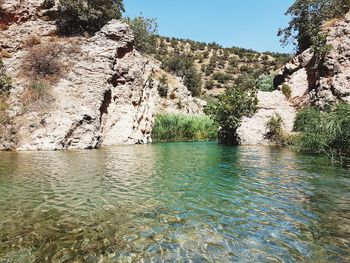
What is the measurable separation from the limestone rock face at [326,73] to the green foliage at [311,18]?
101cm

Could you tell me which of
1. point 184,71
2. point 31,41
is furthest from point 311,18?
point 184,71

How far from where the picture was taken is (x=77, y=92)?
2694cm

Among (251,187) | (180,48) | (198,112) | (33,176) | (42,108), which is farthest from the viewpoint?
(180,48)

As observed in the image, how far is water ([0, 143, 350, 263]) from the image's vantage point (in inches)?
201

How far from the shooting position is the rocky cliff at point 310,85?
79.7 ft

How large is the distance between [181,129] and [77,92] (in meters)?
13.6

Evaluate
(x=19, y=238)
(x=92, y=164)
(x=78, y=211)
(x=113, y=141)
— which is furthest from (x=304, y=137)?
(x=113, y=141)

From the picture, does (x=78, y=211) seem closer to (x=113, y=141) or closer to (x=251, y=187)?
(x=251, y=187)

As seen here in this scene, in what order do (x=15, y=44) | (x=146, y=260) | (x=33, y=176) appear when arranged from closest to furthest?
(x=146, y=260) < (x=33, y=176) < (x=15, y=44)

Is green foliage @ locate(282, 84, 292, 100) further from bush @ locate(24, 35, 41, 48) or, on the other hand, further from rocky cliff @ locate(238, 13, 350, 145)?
bush @ locate(24, 35, 41, 48)

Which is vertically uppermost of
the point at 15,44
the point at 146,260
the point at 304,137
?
the point at 15,44

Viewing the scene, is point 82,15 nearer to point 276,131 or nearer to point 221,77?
point 276,131

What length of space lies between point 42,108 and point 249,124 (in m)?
15.7

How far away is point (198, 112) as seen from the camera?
49719 millimetres
